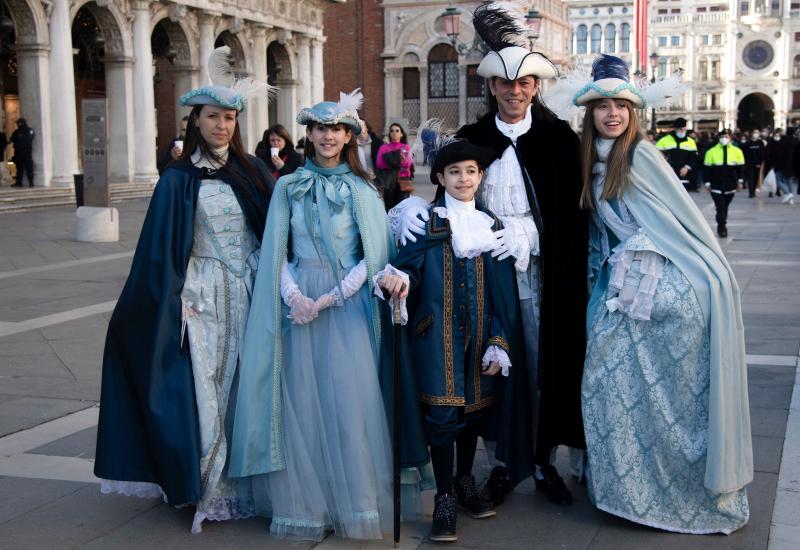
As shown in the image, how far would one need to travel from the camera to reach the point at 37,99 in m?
20.1

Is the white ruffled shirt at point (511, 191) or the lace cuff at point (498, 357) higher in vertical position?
the white ruffled shirt at point (511, 191)

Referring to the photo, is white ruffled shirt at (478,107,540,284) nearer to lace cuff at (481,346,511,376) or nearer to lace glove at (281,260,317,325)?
lace cuff at (481,346,511,376)

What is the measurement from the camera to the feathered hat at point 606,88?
4133 mm

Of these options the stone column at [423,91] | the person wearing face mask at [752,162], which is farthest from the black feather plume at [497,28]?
the stone column at [423,91]

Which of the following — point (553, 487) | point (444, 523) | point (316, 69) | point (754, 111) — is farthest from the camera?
point (754, 111)

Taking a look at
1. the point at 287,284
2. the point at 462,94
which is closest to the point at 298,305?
the point at 287,284

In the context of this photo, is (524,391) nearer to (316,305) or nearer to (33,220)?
(316,305)

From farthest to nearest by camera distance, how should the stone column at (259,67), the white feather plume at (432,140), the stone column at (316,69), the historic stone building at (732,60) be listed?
the historic stone building at (732,60), the stone column at (316,69), the stone column at (259,67), the white feather plume at (432,140)

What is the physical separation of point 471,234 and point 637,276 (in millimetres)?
699

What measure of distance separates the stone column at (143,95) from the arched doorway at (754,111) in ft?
265

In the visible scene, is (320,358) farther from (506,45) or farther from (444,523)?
(506,45)

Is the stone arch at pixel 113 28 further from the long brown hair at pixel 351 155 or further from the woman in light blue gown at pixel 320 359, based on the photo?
the woman in light blue gown at pixel 320 359

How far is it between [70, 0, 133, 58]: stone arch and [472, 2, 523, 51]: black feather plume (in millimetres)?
19216

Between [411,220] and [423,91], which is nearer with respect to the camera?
[411,220]
